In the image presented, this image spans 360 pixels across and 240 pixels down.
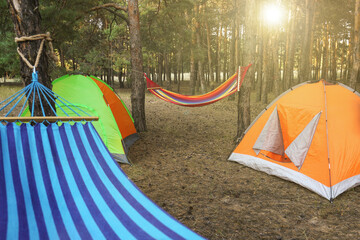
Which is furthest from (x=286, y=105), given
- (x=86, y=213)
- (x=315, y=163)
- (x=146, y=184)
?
(x=86, y=213)

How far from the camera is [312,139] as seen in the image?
3.85m

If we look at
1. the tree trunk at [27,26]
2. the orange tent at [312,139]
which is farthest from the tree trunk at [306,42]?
the tree trunk at [27,26]

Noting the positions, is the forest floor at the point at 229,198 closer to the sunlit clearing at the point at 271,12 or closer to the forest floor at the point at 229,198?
the forest floor at the point at 229,198

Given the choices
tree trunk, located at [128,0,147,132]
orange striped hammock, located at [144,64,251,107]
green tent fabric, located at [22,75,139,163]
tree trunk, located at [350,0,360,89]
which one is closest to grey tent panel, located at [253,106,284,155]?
orange striped hammock, located at [144,64,251,107]

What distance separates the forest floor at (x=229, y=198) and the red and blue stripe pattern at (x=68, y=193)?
3.20 ft

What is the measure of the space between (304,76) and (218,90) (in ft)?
20.5

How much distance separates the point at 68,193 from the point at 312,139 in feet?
10.7

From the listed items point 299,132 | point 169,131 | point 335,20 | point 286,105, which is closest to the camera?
point 299,132

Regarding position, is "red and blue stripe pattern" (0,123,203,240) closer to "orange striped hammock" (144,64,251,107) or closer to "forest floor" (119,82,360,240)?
"forest floor" (119,82,360,240)

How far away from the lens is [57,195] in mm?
2053

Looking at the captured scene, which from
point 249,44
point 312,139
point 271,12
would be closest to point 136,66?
point 249,44

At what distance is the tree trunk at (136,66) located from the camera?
6156 mm

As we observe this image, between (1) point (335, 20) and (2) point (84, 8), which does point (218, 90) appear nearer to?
(2) point (84, 8)

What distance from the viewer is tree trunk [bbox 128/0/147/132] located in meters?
6.16
